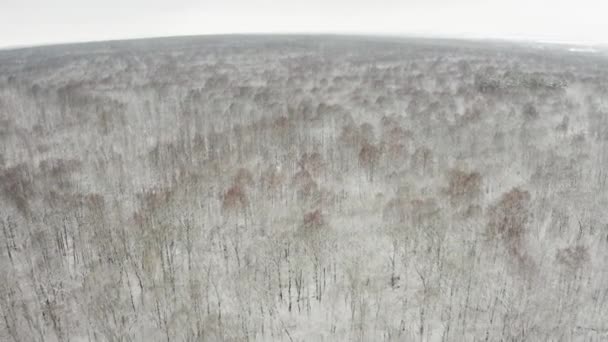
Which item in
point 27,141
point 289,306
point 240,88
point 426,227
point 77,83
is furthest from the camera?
point 77,83

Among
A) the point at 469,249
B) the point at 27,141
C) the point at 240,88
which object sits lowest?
the point at 469,249

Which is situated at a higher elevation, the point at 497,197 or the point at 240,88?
the point at 240,88

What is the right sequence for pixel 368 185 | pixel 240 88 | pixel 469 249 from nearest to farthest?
1. pixel 469 249
2. pixel 368 185
3. pixel 240 88

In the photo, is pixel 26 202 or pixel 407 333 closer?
pixel 407 333

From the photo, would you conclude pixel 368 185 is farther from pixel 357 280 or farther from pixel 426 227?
pixel 357 280

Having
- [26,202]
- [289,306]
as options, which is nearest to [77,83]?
[26,202]

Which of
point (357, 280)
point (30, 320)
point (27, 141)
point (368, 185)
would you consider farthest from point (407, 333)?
point (27, 141)
